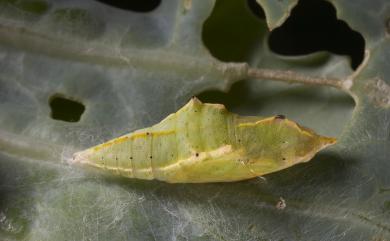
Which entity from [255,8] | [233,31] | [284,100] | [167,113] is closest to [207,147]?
[167,113]

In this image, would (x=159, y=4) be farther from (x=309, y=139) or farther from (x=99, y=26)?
(x=309, y=139)

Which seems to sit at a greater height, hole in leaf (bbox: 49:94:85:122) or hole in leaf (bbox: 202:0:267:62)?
hole in leaf (bbox: 202:0:267:62)

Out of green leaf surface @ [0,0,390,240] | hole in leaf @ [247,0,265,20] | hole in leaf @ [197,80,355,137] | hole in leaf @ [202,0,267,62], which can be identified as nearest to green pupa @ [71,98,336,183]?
green leaf surface @ [0,0,390,240]

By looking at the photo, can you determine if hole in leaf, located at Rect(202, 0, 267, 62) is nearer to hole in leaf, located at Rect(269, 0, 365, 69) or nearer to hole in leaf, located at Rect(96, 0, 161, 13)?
hole in leaf, located at Rect(269, 0, 365, 69)

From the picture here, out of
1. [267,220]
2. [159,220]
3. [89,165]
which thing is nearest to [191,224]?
[159,220]

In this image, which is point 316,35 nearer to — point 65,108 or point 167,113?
point 167,113

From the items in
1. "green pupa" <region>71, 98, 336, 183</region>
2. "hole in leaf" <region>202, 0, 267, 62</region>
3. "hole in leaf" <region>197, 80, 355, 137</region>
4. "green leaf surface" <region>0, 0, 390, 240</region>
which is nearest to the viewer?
"green pupa" <region>71, 98, 336, 183</region>
